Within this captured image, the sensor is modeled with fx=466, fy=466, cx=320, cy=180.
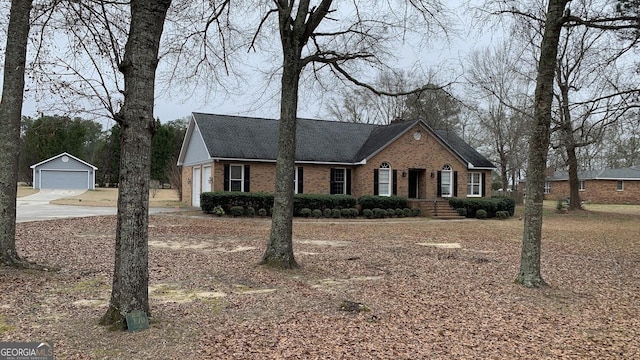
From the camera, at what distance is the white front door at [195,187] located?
24922mm

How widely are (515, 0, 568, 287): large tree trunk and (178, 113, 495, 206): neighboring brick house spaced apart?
15379mm

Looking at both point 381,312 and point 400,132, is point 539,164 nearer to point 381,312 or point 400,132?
point 381,312

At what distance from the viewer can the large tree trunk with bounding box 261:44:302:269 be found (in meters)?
8.39

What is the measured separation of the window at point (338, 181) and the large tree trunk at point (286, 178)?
1638 centimetres

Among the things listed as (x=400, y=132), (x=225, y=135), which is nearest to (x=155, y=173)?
(x=225, y=135)

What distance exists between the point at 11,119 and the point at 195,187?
18.3 metres

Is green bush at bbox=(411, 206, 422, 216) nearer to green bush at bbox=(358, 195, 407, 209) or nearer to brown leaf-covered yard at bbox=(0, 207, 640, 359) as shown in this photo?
green bush at bbox=(358, 195, 407, 209)

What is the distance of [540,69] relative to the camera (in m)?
7.48

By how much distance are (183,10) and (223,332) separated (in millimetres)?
6746

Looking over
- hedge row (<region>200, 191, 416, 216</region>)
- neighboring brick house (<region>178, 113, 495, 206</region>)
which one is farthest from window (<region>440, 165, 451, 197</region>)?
hedge row (<region>200, 191, 416, 216</region>)

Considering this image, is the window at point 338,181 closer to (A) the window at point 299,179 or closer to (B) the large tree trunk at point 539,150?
(A) the window at point 299,179

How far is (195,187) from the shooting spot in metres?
25.4

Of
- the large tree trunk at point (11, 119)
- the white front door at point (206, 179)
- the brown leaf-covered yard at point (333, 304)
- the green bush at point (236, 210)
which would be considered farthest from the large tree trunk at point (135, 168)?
the white front door at point (206, 179)

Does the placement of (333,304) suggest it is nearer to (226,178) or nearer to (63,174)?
(226,178)
